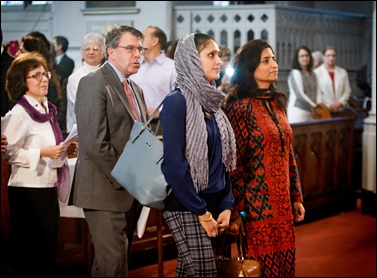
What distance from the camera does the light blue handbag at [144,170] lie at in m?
3.25

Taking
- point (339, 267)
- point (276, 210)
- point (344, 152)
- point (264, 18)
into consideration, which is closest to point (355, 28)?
point (264, 18)

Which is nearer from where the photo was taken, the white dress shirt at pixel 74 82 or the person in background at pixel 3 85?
the person in background at pixel 3 85

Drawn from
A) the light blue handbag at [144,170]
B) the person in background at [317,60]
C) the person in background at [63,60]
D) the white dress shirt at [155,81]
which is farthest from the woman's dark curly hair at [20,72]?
the person in background at [317,60]

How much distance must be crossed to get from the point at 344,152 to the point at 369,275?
2686mm

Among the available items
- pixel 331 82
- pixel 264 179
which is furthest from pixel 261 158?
pixel 331 82

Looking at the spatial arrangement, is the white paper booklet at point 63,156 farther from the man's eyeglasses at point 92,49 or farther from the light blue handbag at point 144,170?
the man's eyeglasses at point 92,49

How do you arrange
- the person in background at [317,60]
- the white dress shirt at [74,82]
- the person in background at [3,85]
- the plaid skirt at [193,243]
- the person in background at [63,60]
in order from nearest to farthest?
the plaid skirt at [193,243] < the person in background at [3,85] < the white dress shirt at [74,82] < the person in background at [63,60] < the person in background at [317,60]

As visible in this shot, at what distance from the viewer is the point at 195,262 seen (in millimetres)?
3350

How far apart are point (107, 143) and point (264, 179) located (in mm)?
869

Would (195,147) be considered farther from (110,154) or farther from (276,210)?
(276,210)

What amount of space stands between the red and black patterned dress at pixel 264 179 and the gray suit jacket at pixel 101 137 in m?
0.61

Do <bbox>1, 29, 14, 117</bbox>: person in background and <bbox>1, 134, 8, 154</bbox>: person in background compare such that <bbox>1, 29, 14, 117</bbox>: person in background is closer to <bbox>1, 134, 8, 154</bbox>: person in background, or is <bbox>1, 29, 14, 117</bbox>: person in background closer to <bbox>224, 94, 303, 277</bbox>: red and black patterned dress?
<bbox>1, 134, 8, 154</bbox>: person in background

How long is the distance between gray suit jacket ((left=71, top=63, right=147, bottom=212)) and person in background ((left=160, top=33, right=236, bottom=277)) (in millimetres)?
294

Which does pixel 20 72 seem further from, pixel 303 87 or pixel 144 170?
pixel 303 87
